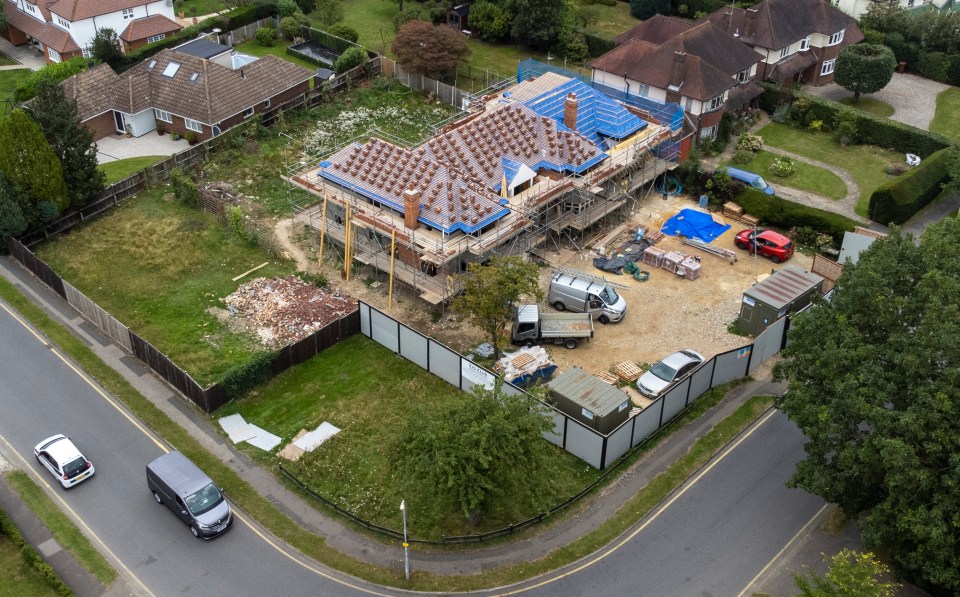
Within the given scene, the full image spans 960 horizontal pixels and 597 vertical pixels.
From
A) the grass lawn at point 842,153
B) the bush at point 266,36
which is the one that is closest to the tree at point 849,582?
the grass lawn at point 842,153

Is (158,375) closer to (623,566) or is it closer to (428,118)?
(623,566)

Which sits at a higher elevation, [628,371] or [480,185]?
[480,185]

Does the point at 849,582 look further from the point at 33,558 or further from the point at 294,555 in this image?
the point at 33,558

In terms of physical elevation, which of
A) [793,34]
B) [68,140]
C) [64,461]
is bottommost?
[64,461]

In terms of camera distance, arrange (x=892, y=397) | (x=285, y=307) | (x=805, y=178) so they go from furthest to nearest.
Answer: (x=805, y=178) → (x=285, y=307) → (x=892, y=397)

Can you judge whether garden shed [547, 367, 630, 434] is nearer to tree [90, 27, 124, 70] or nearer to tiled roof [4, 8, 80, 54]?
tree [90, 27, 124, 70]

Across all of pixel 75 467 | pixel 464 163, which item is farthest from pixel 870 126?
pixel 75 467

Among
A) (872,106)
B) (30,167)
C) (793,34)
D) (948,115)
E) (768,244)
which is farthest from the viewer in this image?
(872,106)

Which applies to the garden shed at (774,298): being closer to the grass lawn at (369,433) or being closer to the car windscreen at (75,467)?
the grass lawn at (369,433)
